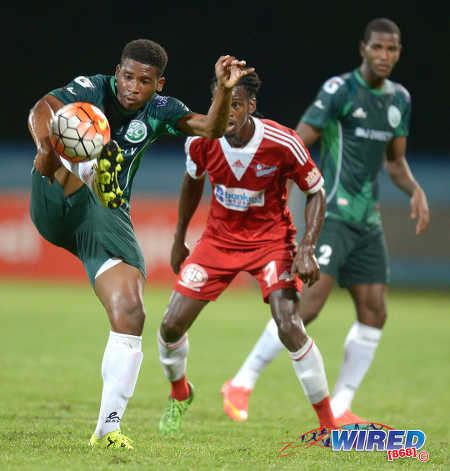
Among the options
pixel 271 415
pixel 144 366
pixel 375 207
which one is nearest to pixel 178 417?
pixel 271 415

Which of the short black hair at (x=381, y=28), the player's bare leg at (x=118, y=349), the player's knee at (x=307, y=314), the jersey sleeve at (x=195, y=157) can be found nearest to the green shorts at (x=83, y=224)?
the player's bare leg at (x=118, y=349)

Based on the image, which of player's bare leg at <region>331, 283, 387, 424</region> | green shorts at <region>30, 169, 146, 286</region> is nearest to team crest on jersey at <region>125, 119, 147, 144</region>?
green shorts at <region>30, 169, 146, 286</region>

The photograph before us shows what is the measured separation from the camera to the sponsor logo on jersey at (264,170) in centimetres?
515

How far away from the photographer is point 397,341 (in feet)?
34.2

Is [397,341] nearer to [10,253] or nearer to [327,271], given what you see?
[327,271]

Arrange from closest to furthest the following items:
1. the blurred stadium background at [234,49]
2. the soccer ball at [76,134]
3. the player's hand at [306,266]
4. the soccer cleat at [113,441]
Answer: the soccer ball at [76,134], the soccer cleat at [113,441], the player's hand at [306,266], the blurred stadium background at [234,49]

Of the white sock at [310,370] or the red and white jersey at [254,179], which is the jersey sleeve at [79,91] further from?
the white sock at [310,370]

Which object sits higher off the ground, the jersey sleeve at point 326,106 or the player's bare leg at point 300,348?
the jersey sleeve at point 326,106

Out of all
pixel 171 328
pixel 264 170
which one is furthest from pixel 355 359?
pixel 264 170

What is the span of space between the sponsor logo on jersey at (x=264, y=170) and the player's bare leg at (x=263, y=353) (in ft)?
3.34

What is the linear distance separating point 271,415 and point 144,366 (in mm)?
2535

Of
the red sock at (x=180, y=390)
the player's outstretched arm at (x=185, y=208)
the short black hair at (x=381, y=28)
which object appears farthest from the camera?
the short black hair at (x=381, y=28)

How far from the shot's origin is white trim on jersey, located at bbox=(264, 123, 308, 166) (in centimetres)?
506

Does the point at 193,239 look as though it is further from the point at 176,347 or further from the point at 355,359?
the point at 176,347
